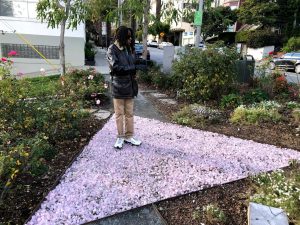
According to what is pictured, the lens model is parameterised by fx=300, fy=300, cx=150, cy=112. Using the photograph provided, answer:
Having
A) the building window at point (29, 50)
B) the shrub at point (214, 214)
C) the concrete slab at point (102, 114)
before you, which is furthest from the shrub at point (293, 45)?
the shrub at point (214, 214)

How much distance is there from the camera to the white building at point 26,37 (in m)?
13.4

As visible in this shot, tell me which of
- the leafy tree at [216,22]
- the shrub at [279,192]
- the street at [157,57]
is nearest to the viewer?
the shrub at [279,192]

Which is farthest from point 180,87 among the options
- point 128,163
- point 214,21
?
point 214,21

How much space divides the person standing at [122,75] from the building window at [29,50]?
10.2 meters

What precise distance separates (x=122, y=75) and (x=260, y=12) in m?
30.8

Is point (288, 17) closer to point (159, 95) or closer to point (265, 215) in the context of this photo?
point (159, 95)

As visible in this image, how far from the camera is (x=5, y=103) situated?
4.71m

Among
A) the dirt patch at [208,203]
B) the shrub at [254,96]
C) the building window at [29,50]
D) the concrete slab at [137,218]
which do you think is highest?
the building window at [29,50]

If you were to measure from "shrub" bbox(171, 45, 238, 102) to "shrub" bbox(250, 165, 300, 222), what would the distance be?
13.5 ft

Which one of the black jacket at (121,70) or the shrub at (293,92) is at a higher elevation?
the black jacket at (121,70)

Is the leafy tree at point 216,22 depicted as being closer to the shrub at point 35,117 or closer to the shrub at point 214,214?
the shrub at point 35,117

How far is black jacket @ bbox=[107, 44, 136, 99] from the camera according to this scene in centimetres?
454

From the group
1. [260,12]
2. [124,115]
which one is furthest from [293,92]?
[260,12]

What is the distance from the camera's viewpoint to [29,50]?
44.9ft
